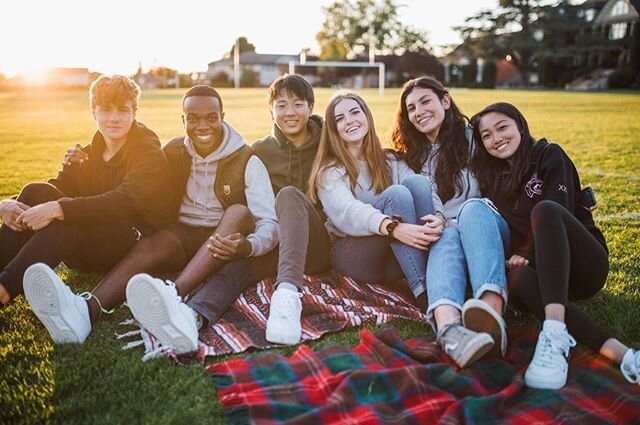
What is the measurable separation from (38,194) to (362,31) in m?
76.4

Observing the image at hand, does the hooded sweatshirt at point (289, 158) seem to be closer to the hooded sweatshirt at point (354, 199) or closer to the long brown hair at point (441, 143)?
the hooded sweatshirt at point (354, 199)

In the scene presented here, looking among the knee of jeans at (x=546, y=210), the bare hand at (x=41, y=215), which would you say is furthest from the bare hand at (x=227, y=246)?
the knee of jeans at (x=546, y=210)

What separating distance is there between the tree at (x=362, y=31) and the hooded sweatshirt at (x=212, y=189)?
71.9 metres

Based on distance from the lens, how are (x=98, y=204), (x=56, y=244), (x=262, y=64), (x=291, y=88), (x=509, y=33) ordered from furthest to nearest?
1. (x=262, y=64)
2. (x=509, y=33)
3. (x=291, y=88)
4. (x=98, y=204)
5. (x=56, y=244)

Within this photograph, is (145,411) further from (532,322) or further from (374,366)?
(532,322)

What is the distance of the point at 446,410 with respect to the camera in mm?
2238

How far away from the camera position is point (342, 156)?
3643 millimetres

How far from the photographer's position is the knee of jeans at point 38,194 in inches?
130

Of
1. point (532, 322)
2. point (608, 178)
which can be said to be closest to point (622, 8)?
point (608, 178)

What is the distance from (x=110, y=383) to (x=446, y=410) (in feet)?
4.64

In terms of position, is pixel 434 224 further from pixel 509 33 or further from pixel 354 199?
pixel 509 33

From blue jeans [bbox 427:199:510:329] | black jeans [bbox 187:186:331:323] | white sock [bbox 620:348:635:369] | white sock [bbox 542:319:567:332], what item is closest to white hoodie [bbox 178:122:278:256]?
black jeans [bbox 187:186:331:323]

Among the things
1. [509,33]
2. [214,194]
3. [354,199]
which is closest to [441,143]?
[354,199]

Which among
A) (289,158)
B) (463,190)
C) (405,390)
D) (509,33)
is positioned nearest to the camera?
(405,390)
